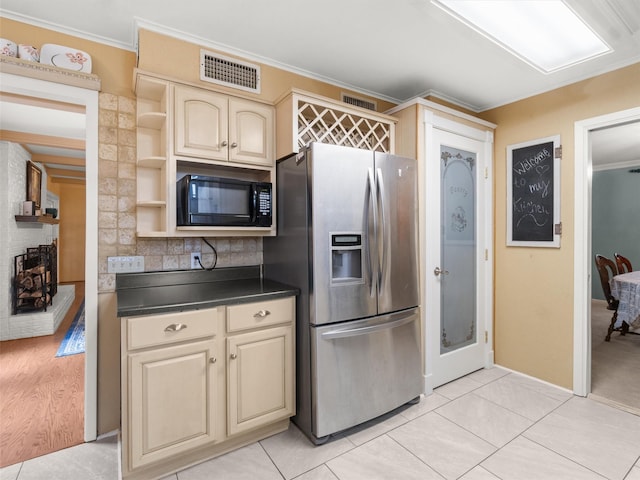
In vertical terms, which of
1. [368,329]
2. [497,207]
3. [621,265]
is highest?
[497,207]

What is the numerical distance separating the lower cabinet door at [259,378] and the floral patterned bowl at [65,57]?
1.79 m

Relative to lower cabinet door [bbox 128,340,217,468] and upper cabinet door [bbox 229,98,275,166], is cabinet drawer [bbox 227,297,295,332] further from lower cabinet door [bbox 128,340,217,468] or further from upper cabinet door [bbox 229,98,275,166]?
upper cabinet door [bbox 229,98,275,166]

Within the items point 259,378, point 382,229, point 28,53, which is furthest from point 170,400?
point 28,53

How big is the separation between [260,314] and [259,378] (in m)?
0.37

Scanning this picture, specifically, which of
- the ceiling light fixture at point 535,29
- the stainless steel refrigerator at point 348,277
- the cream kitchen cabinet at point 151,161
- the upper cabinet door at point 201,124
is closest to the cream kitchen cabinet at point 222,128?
the upper cabinet door at point 201,124

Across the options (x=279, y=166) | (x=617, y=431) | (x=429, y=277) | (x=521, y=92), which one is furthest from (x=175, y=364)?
(x=521, y=92)

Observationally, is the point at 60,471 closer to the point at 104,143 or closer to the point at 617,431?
the point at 104,143

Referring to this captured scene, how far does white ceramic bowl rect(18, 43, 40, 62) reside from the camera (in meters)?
1.79

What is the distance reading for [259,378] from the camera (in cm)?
192

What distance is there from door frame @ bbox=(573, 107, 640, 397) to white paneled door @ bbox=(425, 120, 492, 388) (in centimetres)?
65

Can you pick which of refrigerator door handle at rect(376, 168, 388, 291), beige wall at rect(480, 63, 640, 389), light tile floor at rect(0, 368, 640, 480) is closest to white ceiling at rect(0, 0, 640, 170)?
beige wall at rect(480, 63, 640, 389)

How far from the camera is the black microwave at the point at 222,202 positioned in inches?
75.5

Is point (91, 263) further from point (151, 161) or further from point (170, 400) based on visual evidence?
point (170, 400)

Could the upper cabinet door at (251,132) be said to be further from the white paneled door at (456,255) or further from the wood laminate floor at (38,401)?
the wood laminate floor at (38,401)
